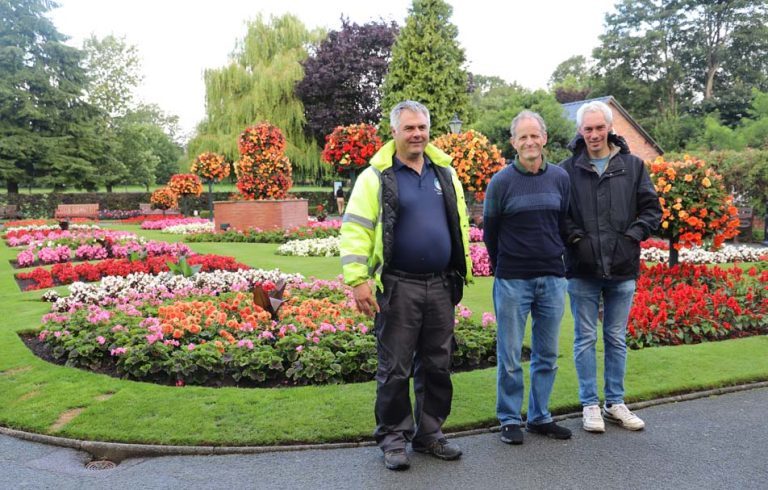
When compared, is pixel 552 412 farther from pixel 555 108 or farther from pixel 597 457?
pixel 555 108

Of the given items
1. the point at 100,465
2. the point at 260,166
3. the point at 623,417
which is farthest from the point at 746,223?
the point at 100,465

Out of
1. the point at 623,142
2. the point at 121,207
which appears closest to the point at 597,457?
the point at 623,142

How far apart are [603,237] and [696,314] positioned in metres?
3.09

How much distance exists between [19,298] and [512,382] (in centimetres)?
760

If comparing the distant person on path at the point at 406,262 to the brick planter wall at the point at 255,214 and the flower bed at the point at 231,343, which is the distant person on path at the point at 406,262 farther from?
the brick planter wall at the point at 255,214

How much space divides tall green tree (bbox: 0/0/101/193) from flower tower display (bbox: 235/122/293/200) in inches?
798

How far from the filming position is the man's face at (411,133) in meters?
3.35

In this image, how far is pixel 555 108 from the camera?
28.3 metres

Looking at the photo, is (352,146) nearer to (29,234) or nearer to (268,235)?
(268,235)

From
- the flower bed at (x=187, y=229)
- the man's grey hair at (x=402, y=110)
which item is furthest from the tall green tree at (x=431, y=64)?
the man's grey hair at (x=402, y=110)

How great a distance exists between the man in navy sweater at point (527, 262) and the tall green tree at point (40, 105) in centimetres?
3517

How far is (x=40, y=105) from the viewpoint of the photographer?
34406mm

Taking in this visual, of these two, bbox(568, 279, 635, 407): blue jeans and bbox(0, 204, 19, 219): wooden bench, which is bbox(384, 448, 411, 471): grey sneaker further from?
bbox(0, 204, 19, 219): wooden bench

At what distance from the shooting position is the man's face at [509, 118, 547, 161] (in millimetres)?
3607
